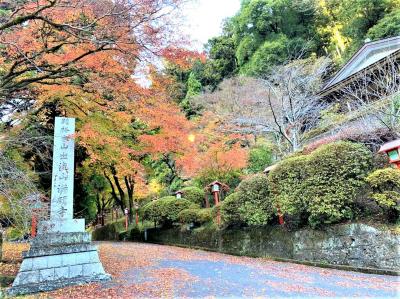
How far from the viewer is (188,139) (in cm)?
1659

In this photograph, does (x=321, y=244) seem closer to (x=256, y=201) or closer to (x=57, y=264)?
(x=256, y=201)

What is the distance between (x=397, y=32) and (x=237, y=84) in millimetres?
11061

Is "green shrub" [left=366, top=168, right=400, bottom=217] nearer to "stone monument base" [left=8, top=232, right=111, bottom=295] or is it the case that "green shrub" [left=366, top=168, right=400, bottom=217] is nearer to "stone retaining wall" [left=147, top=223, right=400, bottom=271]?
"stone retaining wall" [left=147, top=223, right=400, bottom=271]

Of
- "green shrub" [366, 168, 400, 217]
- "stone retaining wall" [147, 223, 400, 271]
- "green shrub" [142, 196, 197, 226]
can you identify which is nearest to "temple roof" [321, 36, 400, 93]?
"green shrub" [366, 168, 400, 217]

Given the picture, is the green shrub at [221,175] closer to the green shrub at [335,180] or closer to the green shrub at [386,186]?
the green shrub at [335,180]

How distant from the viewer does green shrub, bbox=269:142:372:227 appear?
7.63m

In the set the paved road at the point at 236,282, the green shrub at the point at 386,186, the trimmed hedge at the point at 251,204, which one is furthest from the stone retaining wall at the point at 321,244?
the green shrub at the point at 386,186

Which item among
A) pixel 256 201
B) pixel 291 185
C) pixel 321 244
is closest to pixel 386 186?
pixel 321 244

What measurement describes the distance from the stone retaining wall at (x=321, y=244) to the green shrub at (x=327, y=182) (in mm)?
452

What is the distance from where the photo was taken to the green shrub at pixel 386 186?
6.90 meters

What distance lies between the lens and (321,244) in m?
8.28

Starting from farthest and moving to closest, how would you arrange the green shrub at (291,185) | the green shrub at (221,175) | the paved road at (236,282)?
the green shrub at (221,175) → the green shrub at (291,185) → the paved road at (236,282)

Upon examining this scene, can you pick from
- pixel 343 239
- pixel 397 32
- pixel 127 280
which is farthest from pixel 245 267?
pixel 397 32

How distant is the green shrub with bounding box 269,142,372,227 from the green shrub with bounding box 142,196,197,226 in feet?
22.0
